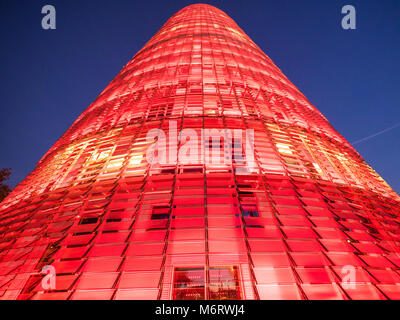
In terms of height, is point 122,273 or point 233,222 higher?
point 233,222

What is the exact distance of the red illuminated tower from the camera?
9.75 feet

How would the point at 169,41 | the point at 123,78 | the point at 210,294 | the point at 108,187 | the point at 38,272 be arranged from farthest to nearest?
1. the point at 169,41
2. the point at 123,78
3. the point at 108,187
4. the point at 38,272
5. the point at 210,294

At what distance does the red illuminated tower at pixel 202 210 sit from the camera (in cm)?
297

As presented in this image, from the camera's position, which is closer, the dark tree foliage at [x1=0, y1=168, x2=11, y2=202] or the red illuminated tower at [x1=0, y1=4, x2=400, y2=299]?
the red illuminated tower at [x1=0, y1=4, x2=400, y2=299]

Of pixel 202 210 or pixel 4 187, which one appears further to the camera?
pixel 4 187

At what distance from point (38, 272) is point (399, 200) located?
23.8 feet

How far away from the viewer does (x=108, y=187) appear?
169 inches

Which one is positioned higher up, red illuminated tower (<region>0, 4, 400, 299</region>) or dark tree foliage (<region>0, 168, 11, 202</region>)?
dark tree foliage (<region>0, 168, 11, 202</region>)

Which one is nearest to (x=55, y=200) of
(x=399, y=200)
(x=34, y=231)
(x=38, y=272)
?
(x=34, y=231)

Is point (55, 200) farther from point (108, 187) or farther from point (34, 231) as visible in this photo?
point (108, 187)

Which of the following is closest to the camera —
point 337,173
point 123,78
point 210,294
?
point 210,294

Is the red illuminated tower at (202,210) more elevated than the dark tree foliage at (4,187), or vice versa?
the dark tree foliage at (4,187)

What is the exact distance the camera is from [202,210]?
3.70 m

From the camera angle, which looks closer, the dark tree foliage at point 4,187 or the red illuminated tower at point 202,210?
the red illuminated tower at point 202,210
